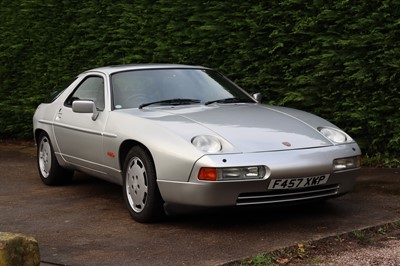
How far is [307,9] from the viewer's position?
8.85m

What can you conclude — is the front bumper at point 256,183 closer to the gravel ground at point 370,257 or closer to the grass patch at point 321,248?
the grass patch at point 321,248

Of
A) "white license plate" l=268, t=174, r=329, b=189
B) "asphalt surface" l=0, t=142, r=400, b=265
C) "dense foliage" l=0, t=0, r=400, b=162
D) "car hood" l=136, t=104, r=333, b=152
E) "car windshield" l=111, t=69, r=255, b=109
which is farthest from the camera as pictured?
"dense foliage" l=0, t=0, r=400, b=162

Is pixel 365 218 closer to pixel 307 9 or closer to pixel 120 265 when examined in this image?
pixel 120 265

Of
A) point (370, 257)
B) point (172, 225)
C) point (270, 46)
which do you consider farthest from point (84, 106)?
point (270, 46)

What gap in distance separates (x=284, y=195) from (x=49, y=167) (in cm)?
339

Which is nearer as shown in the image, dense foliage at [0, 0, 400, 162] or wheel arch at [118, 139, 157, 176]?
wheel arch at [118, 139, 157, 176]

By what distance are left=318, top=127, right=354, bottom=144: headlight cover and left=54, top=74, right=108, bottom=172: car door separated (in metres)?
2.01

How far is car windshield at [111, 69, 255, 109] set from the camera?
6773mm

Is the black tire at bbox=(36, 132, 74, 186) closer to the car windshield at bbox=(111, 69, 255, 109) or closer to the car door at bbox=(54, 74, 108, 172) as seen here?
the car door at bbox=(54, 74, 108, 172)

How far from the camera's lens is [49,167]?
8.09 meters

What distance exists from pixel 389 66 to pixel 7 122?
7542 mm

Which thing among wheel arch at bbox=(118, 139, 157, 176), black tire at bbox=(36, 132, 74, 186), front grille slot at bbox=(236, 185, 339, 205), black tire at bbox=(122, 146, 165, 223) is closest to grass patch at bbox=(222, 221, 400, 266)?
front grille slot at bbox=(236, 185, 339, 205)

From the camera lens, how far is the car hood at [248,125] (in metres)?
5.70

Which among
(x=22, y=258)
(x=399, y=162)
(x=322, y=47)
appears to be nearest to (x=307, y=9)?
(x=322, y=47)
